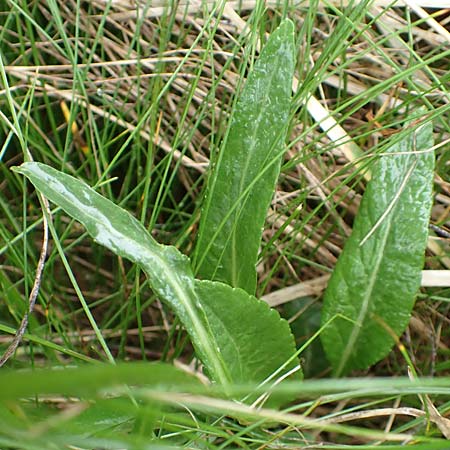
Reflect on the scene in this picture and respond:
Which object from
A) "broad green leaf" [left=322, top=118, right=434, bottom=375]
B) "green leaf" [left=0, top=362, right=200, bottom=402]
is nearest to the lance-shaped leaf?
"broad green leaf" [left=322, top=118, right=434, bottom=375]

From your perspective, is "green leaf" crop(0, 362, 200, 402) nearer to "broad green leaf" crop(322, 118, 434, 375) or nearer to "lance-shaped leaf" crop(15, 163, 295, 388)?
"lance-shaped leaf" crop(15, 163, 295, 388)

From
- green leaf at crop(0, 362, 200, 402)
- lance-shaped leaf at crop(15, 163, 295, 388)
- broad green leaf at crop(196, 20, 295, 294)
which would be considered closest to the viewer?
green leaf at crop(0, 362, 200, 402)

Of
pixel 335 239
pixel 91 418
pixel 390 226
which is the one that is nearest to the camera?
pixel 91 418

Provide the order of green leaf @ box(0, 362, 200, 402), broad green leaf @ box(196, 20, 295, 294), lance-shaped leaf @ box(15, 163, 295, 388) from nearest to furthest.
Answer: green leaf @ box(0, 362, 200, 402) → lance-shaped leaf @ box(15, 163, 295, 388) → broad green leaf @ box(196, 20, 295, 294)

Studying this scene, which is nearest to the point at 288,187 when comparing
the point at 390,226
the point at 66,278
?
the point at 390,226

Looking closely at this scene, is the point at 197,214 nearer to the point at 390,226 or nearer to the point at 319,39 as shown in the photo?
the point at 390,226

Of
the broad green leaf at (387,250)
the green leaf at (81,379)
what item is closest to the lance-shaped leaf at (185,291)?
the broad green leaf at (387,250)

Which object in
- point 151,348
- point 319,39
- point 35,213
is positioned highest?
point 319,39
